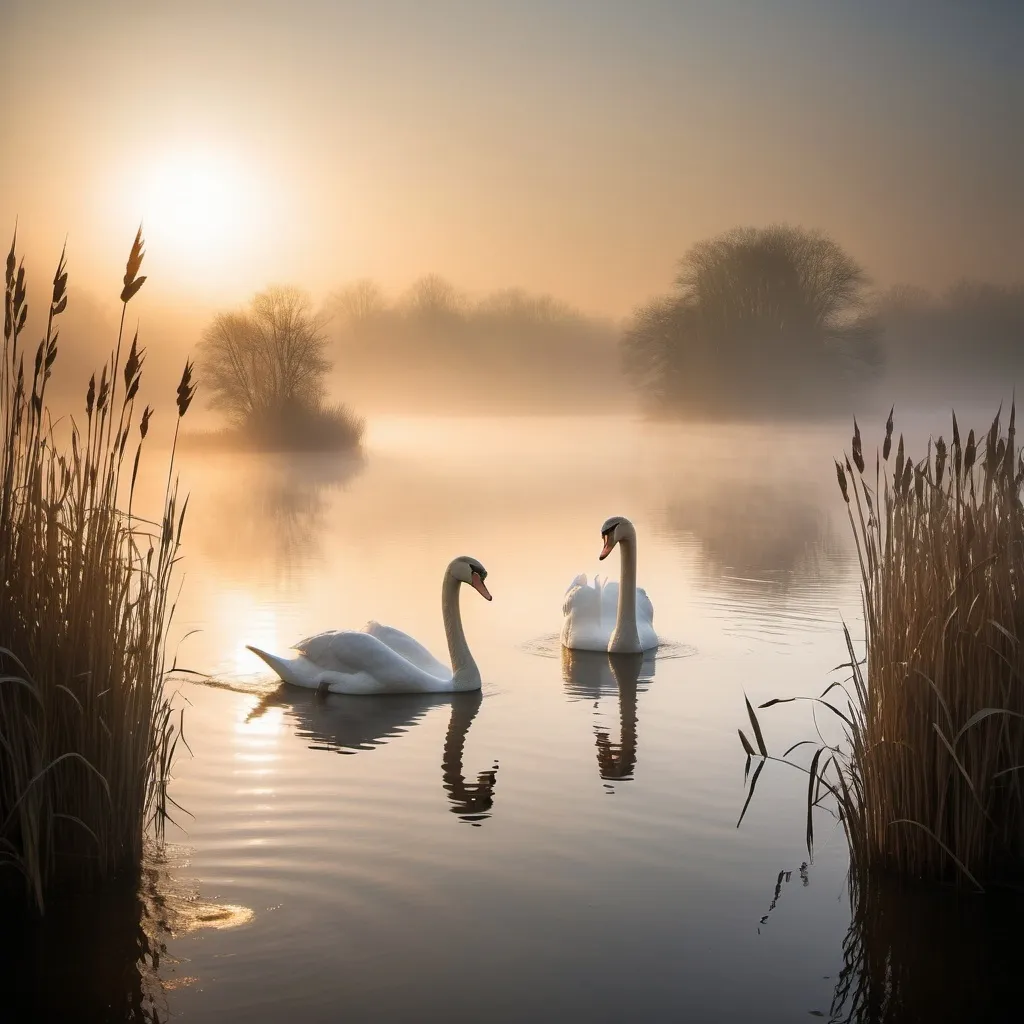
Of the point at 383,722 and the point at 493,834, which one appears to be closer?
the point at 493,834

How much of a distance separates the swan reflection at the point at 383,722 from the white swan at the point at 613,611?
1.59m

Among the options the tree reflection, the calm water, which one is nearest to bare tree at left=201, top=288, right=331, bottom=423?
the tree reflection

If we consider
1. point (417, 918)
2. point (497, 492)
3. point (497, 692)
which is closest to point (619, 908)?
point (417, 918)

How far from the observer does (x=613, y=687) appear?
328 inches

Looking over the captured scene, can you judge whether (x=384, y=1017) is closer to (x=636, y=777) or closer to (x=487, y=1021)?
(x=487, y=1021)

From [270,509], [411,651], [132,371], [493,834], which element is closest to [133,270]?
[132,371]

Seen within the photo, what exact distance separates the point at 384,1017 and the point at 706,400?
4733 centimetres

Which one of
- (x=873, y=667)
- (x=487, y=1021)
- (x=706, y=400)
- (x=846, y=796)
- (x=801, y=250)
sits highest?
(x=801, y=250)

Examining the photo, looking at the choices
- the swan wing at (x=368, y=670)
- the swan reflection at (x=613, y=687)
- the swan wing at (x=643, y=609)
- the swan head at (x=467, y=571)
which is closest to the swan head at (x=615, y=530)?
the swan wing at (x=643, y=609)

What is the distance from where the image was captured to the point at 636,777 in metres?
6.09

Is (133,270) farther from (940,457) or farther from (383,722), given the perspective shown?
(383,722)

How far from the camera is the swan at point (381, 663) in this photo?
7.95 metres

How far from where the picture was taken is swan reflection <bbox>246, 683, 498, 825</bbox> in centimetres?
596

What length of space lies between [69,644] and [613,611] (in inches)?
242
